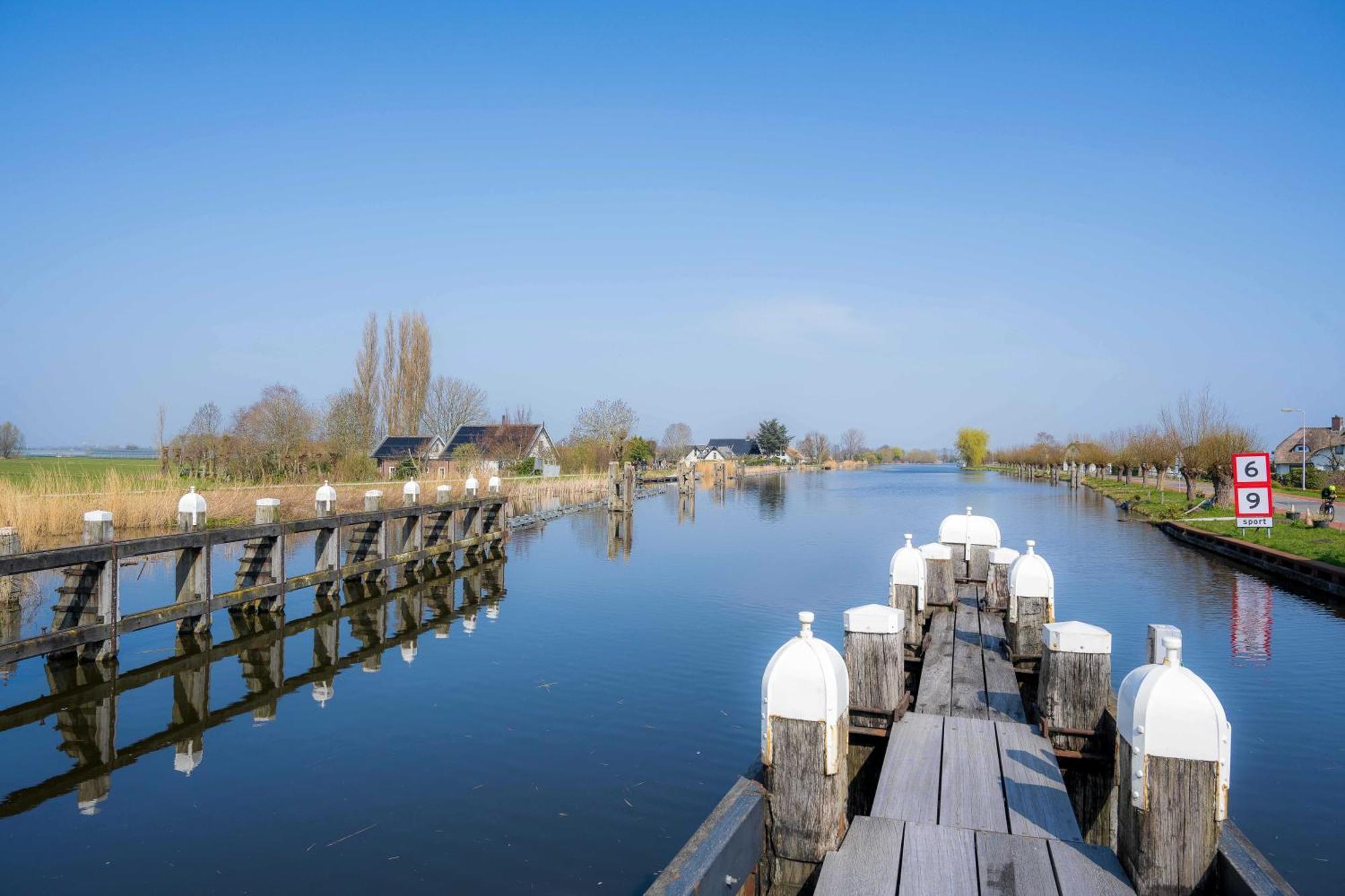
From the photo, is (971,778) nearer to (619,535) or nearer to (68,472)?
(619,535)

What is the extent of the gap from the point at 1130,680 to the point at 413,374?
62221 mm

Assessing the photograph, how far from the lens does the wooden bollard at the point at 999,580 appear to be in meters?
9.20

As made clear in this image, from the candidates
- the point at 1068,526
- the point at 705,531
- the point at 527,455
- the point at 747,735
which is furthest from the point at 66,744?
the point at 527,455

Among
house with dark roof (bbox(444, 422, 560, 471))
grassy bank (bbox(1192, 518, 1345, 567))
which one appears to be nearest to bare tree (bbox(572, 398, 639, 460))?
house with dark roof (bbox(444, 422, 560, 471))

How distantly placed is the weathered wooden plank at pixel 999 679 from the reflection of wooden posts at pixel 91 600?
383 inches

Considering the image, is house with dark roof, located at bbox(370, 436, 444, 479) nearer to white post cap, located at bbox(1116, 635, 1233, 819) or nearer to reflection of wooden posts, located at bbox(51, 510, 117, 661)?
reflection of wooden posts, located at bbox(51, 510, 117, 661)

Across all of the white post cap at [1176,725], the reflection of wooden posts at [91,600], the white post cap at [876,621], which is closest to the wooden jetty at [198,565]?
the reflection of wooden posts at [91,600]

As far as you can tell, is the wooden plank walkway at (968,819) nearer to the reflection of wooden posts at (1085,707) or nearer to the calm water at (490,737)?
the reflection of wooden posts at (1085,707)

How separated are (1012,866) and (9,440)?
80629 millimetres

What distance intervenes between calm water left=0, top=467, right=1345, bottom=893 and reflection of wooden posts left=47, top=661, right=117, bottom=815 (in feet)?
0.12

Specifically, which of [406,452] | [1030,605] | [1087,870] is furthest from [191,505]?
[406,452]

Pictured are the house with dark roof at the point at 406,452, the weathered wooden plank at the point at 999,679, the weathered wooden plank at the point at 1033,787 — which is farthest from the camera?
the house with dark roof at the point at 406,452

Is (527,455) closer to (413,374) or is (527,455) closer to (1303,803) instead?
(413,374)

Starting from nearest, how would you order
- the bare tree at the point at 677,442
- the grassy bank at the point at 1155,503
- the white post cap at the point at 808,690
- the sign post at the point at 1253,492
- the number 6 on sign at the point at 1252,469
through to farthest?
the white post cap at the point at 808,690 < the number 6 on sign at the point at 1252,469 < the sign post at the point at 1253,492 < the grassy bank at the point at 1155,503 < the bare tree at the point at 677,442
